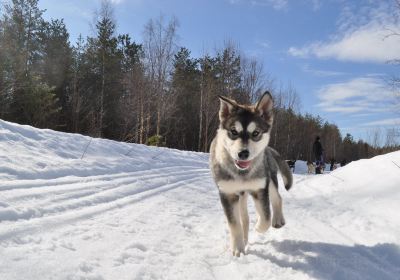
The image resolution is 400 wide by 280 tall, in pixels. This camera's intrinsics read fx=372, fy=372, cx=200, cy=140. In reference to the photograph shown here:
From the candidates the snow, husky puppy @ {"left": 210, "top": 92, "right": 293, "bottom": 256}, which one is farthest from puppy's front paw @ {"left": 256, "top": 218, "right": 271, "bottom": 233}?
the snow

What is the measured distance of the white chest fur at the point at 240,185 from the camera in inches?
156

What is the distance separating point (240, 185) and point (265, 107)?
3.54ft

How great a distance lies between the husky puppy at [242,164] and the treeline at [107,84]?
1656 cm

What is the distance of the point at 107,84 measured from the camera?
37.3m

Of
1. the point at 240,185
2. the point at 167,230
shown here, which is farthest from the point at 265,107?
the point at 167,230

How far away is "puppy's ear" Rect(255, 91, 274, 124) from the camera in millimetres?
4410

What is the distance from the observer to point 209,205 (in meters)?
6.45

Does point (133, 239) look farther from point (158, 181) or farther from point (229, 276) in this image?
point (158, 181)

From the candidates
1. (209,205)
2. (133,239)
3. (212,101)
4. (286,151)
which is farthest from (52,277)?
(286,151)

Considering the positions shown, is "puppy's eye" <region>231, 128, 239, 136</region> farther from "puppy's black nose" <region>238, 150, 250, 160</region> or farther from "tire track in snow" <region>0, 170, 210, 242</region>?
"tire track in snow" <region>0, 170, 210, 242</region>

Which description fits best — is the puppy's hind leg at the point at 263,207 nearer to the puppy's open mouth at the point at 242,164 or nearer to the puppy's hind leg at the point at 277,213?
the puppy's open mouth at the point at 242,164

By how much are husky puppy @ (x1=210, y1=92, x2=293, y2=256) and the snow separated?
0.28 metres

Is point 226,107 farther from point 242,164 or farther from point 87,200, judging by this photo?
point 87,200

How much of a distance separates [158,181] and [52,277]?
6.03 m
